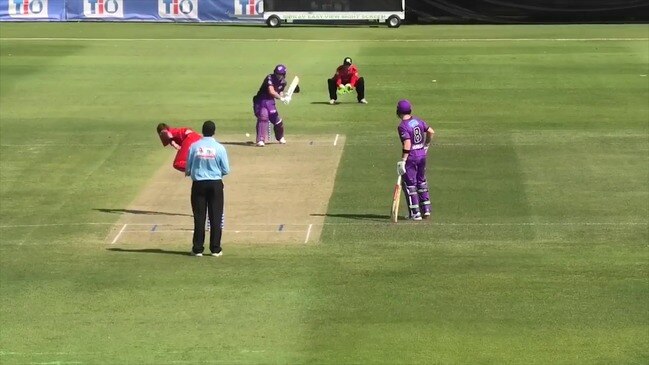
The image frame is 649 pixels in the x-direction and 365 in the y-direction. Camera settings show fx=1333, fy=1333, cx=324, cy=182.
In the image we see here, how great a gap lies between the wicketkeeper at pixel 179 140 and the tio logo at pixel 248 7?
37257 millimetres

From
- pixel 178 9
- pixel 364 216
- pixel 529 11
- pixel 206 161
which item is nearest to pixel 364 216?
pixel 364 216

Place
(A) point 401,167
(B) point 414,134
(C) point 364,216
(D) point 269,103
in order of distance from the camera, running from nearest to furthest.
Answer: (A) point 401,167, (B) point 414,134, (C) point 364,216, (D) point 269,103

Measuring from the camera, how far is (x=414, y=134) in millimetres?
20469

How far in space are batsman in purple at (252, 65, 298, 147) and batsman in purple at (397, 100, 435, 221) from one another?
6.52m

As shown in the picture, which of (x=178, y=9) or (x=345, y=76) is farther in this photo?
(x=178, y=9)

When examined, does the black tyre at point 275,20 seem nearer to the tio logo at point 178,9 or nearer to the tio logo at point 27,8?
the tio logo at point 178,9

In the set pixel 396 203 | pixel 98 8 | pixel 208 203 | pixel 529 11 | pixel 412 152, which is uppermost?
pixel 98 8

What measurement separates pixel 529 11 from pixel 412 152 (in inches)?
1428

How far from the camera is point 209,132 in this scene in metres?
18.2

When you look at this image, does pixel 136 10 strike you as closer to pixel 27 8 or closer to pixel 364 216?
pixel 27 8

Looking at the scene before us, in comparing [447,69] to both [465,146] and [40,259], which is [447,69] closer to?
[465,146]

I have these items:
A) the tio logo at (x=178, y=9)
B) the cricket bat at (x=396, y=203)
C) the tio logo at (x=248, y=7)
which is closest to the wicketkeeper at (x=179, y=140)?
the cricket bat at (x=396, y=203)

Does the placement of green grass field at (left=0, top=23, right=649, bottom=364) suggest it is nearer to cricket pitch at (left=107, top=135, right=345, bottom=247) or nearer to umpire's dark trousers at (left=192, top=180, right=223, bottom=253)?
cricket pitch at (left=107, top=135, right=345, bottom=247)

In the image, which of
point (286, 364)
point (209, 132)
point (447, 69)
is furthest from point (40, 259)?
point (447, 69)
